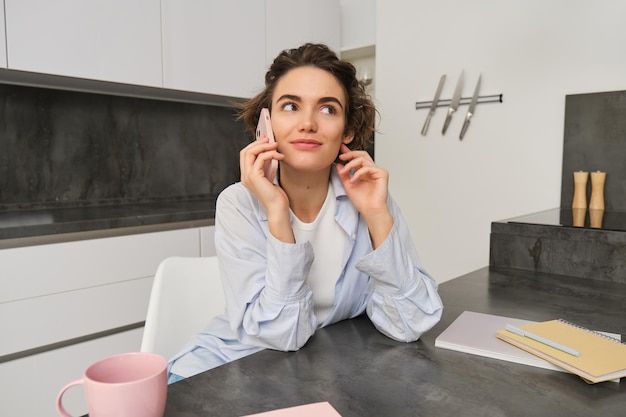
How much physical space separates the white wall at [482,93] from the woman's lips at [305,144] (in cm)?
163

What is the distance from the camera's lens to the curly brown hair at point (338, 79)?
1.09m

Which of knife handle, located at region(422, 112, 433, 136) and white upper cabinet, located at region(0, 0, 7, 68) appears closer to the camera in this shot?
white upper cabinet, located at region(0, 0, 7, 68)

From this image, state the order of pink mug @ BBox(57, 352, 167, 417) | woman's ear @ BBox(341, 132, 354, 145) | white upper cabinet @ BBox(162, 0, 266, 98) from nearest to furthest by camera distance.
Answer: pink mug @ BBox(57, 352, 167, 417) < woman's ear @ BBox(341, 132, 354, 145) < white upper cabinet @ BBox(162, 0, 266, 98)

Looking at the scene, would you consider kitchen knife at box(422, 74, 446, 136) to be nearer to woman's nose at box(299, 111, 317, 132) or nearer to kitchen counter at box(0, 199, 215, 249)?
kitchen counter at box(0, 199, 215, 249)

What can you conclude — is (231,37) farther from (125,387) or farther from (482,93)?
(125,387)

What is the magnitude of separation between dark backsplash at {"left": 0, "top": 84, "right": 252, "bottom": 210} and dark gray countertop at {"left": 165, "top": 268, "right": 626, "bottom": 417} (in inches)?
73.4

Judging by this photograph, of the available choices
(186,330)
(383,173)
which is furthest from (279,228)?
(186,330)

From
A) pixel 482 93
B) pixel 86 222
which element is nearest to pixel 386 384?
pixel 86 222

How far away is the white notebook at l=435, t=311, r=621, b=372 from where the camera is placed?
697 millimetres

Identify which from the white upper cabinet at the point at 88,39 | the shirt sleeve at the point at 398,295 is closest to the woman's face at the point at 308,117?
the shirt sleeve at the point at 398,295

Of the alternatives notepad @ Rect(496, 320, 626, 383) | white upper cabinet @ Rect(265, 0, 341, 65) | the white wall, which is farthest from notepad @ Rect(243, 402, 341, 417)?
white upper cabinet @ Rect(265, 0, 341, 65)

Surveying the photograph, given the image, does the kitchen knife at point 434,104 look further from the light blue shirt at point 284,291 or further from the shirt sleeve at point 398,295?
the shirt sleeve at point 398,295

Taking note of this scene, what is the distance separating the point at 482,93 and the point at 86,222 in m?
1.89

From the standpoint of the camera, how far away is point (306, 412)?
542 millimetres
